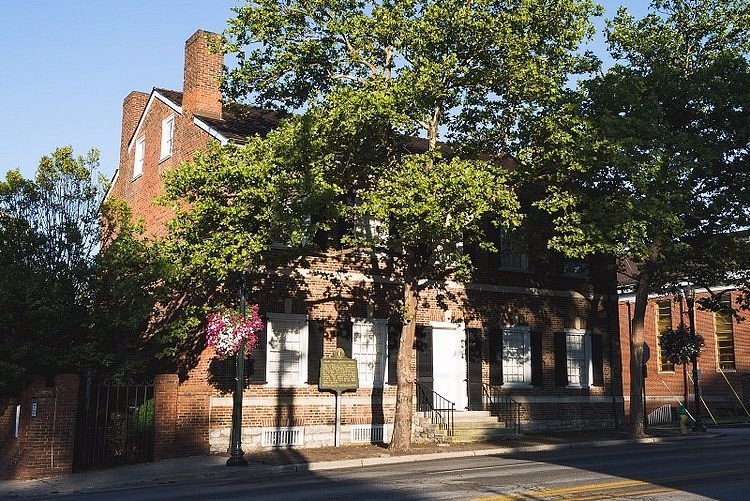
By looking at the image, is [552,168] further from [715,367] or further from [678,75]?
[715,367]

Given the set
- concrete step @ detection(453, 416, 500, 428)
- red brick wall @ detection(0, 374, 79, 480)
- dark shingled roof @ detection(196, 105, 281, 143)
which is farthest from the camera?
concrete step @ detection(453, 416, 500, 428)

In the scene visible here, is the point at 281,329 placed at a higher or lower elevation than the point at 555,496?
higher

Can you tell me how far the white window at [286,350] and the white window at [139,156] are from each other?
9.33 meters

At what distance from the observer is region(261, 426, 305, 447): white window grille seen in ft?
66.7

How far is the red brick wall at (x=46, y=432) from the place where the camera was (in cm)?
1647

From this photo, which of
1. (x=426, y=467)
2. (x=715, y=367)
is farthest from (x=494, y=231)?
(x=715, y=367)

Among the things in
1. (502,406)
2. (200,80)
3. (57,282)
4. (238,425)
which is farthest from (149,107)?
(502,406)

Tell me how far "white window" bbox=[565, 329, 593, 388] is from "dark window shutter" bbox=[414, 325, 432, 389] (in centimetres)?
601

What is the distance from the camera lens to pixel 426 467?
53.2ft

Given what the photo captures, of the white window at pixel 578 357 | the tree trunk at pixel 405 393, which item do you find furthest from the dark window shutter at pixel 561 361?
the tree trunk at pixel 405 393

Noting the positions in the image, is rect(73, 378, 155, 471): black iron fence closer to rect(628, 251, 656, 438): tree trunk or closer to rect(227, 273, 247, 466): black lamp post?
rect(227, 273, 247, 466): black lamp post

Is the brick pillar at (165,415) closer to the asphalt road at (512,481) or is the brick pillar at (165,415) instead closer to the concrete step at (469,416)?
the asphalt road at (512,481)

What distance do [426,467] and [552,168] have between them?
28.8 feet

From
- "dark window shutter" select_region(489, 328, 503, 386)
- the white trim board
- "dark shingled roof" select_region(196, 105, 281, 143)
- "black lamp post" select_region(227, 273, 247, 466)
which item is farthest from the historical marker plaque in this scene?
the white trim board
